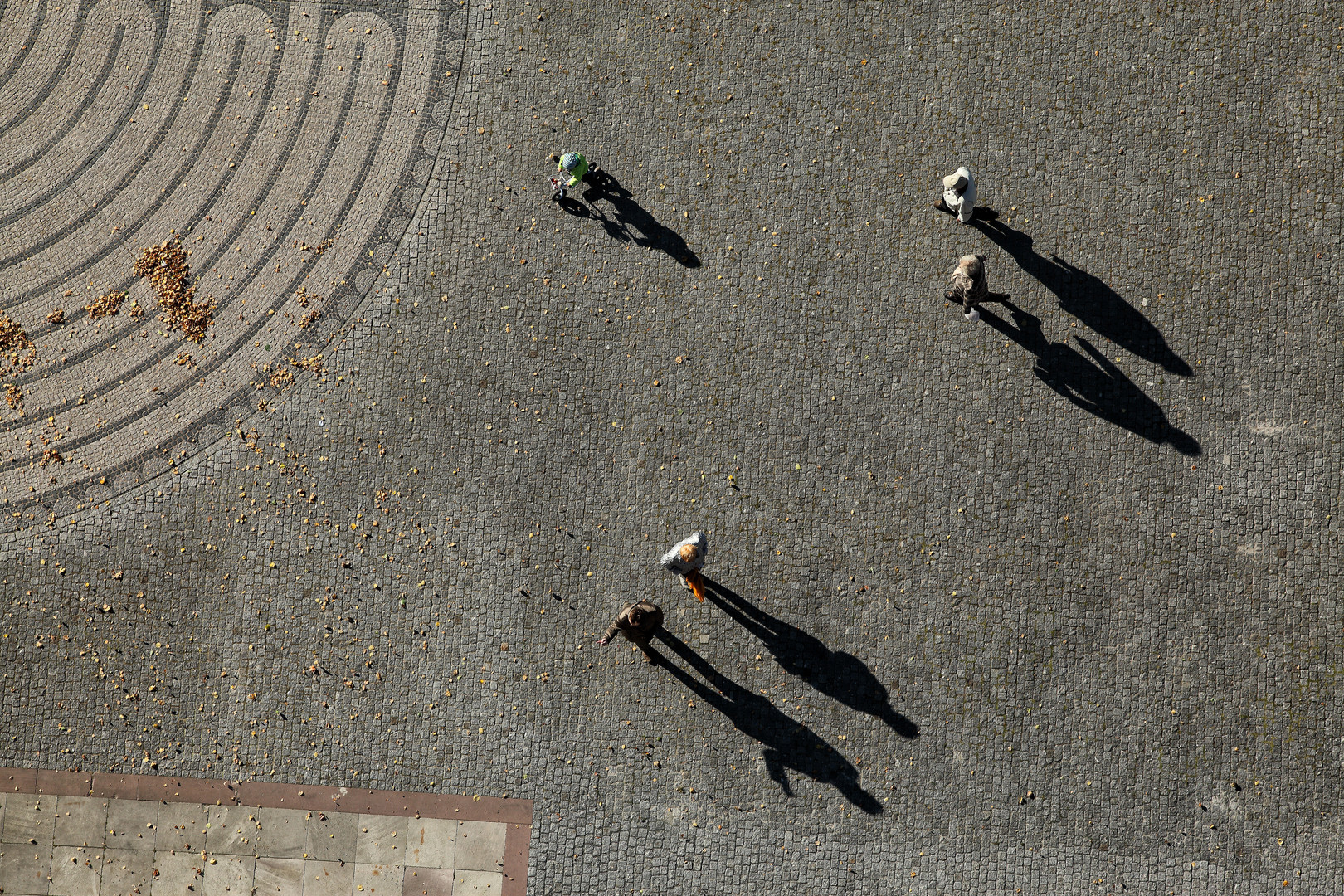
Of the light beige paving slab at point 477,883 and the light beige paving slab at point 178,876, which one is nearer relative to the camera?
the light beige paving slab at point 477,883

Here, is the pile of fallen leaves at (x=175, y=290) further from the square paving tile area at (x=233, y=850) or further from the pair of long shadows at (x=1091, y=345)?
the pair of long shadows at (x=1091, y=345)

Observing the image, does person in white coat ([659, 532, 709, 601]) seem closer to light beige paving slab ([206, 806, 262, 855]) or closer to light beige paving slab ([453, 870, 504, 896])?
Answer: light beige paving slab ([453, 870, 504, 896])

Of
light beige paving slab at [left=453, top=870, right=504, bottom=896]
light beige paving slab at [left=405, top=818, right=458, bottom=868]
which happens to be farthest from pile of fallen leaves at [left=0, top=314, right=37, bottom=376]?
light beige paving slab at [left=453, top=870, right=504, bottom=896]

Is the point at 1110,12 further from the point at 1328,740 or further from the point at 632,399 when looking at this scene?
the point at 1328,740

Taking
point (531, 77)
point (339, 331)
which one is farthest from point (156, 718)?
point (531, 77)

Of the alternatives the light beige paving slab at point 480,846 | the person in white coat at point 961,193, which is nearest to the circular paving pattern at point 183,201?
the light beige paving slab at point 480,846

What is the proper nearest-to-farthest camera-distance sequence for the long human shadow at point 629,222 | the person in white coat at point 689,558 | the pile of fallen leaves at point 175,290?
the person in white coat at point 689,558 → the long human shadow at point 629,222 → the pile of fallen leaves at point 175,290

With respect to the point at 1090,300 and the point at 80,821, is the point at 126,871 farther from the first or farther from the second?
the point at 1090,300
